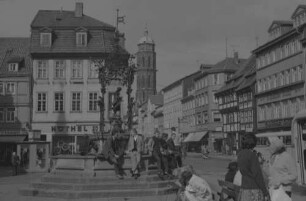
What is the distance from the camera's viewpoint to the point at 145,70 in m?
167

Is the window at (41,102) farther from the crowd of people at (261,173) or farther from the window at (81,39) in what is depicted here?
the crowd of people at (261,173)

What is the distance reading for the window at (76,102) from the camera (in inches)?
2082

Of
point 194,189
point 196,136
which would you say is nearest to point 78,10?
point 196,136

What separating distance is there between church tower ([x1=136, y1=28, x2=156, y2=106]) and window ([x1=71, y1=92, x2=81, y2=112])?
110848 mm

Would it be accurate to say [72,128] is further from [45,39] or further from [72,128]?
[45,39]

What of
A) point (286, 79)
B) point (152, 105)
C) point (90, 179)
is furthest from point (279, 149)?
point (152, 105)

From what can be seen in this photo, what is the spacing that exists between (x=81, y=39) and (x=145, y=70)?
114 metres

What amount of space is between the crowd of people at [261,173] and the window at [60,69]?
153ft

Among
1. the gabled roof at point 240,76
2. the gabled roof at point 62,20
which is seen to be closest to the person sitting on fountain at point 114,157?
the gabled roof at point 62,20

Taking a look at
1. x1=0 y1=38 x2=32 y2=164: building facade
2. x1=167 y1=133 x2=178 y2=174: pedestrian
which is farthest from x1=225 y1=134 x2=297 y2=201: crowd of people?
x1=0 y1=38 x2=32 y2=164: building facade

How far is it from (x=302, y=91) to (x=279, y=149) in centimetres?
3837

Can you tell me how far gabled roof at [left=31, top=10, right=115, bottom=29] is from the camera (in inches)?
2147

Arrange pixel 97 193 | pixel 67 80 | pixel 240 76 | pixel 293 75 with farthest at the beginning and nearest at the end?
1. pixel 240 76
2. pixel 67 80
3. pixel 293 75
4. pixel 97 193

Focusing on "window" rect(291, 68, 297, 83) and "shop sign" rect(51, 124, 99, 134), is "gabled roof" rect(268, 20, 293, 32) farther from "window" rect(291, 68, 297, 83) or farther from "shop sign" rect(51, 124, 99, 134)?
"shop sign" rect(51, 124, 99, 134)
